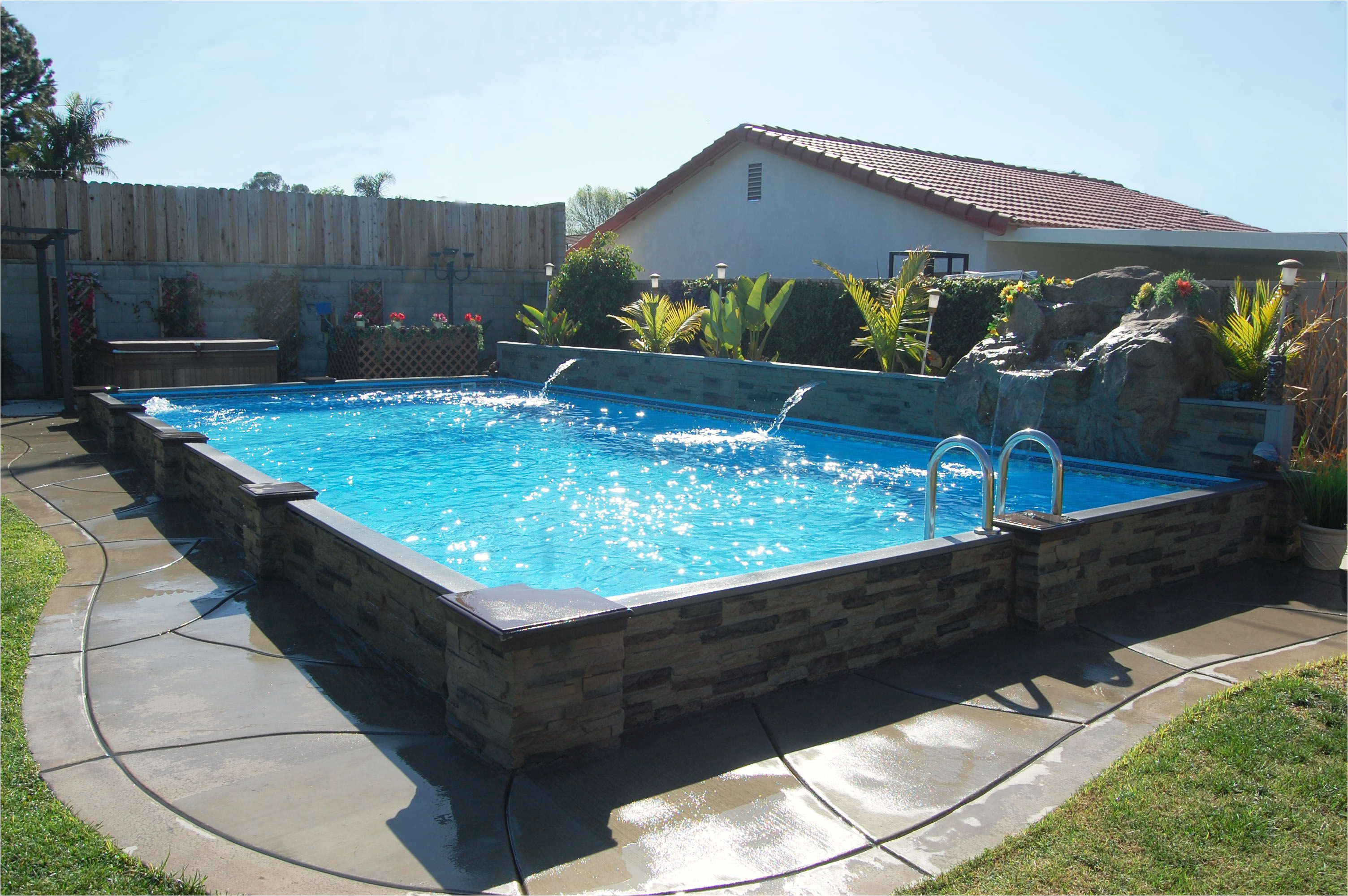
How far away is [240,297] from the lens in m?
18.2

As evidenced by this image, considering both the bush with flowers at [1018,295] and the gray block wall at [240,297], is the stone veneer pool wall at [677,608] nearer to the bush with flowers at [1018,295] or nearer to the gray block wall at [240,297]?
the bush with flowers at [1018,295]

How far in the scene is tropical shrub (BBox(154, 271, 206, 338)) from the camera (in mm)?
17328

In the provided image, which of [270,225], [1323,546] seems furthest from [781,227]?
[1323,546]

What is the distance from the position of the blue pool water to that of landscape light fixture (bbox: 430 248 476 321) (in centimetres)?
589

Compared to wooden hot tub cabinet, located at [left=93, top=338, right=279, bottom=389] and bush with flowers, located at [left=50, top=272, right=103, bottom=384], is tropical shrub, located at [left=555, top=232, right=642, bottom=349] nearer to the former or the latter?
wooden hot tub cabinet, located at [left=93, top=338, right=279, bottom=389]

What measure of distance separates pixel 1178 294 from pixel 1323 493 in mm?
3575

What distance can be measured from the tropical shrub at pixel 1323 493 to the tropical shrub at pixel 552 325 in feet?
46.7

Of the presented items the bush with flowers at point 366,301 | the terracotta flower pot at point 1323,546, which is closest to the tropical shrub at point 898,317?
the terracotta flower pot at point 1323,546

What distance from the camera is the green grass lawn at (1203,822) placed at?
2947 millimetres

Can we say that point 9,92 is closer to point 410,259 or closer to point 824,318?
point 410,259

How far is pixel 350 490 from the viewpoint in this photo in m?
9.62

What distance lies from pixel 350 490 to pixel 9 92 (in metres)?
35.3

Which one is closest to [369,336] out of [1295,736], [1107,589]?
[1107,589]

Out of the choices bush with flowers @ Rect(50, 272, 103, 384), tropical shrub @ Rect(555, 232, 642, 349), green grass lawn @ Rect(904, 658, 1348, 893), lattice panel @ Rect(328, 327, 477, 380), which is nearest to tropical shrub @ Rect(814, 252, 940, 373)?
tropical shrub @ Rect(555, 232, 642, 349)
